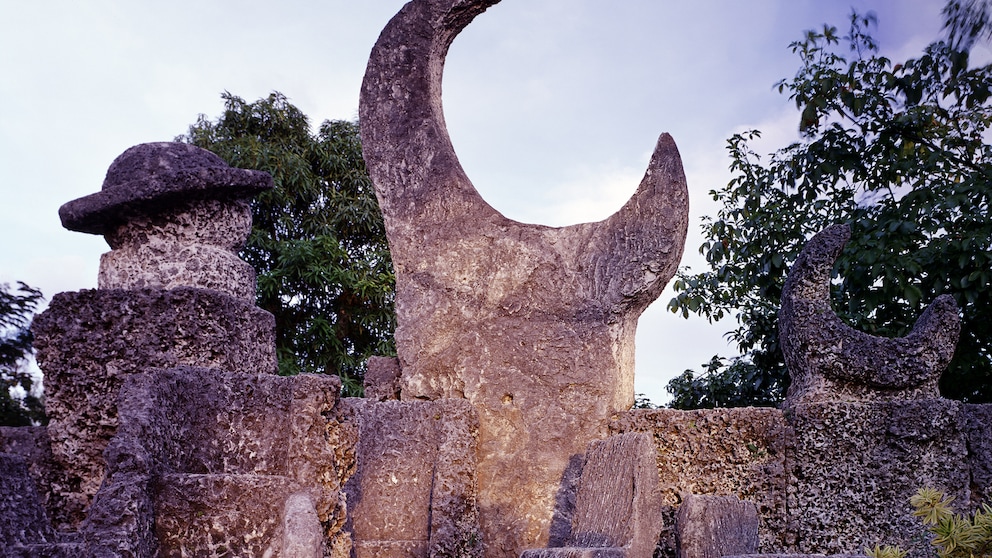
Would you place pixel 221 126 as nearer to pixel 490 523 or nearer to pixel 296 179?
pixel 296 179

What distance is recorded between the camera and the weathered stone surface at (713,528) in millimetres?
4578

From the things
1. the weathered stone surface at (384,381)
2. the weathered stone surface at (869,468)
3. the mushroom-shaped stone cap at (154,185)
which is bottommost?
the weathered stone surface at (869,468)

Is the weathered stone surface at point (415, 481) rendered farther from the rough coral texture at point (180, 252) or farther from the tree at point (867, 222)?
the tree at point (867, 222)

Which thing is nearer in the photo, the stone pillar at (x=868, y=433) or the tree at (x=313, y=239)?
the stone pillar at (x=868, y=433)

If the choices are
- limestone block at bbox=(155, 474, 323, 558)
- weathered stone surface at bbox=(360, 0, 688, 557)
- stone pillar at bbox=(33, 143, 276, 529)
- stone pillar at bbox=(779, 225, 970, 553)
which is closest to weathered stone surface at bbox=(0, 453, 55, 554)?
limestone block at bbox=(155, 474, 323, 558)

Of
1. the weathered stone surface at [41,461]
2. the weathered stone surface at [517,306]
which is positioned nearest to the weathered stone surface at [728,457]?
the weathered stone surface at [517,306]

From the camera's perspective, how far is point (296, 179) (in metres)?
15.9

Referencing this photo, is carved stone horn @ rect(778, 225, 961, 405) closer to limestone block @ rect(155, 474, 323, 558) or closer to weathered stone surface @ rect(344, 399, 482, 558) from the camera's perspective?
weathered stone surface @ rect(344, 399, 482, 558)

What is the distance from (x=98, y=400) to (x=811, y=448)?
13.1 ft

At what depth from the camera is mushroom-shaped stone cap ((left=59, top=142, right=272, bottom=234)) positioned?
515cm

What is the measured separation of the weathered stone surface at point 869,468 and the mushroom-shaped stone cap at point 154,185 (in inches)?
141

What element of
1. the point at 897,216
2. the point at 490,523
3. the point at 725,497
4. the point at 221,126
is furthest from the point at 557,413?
the point at 221,126

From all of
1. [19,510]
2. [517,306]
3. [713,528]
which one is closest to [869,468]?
[713,528]

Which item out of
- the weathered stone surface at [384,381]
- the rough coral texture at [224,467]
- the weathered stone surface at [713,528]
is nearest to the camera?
the rough coral texture at [224,467]
